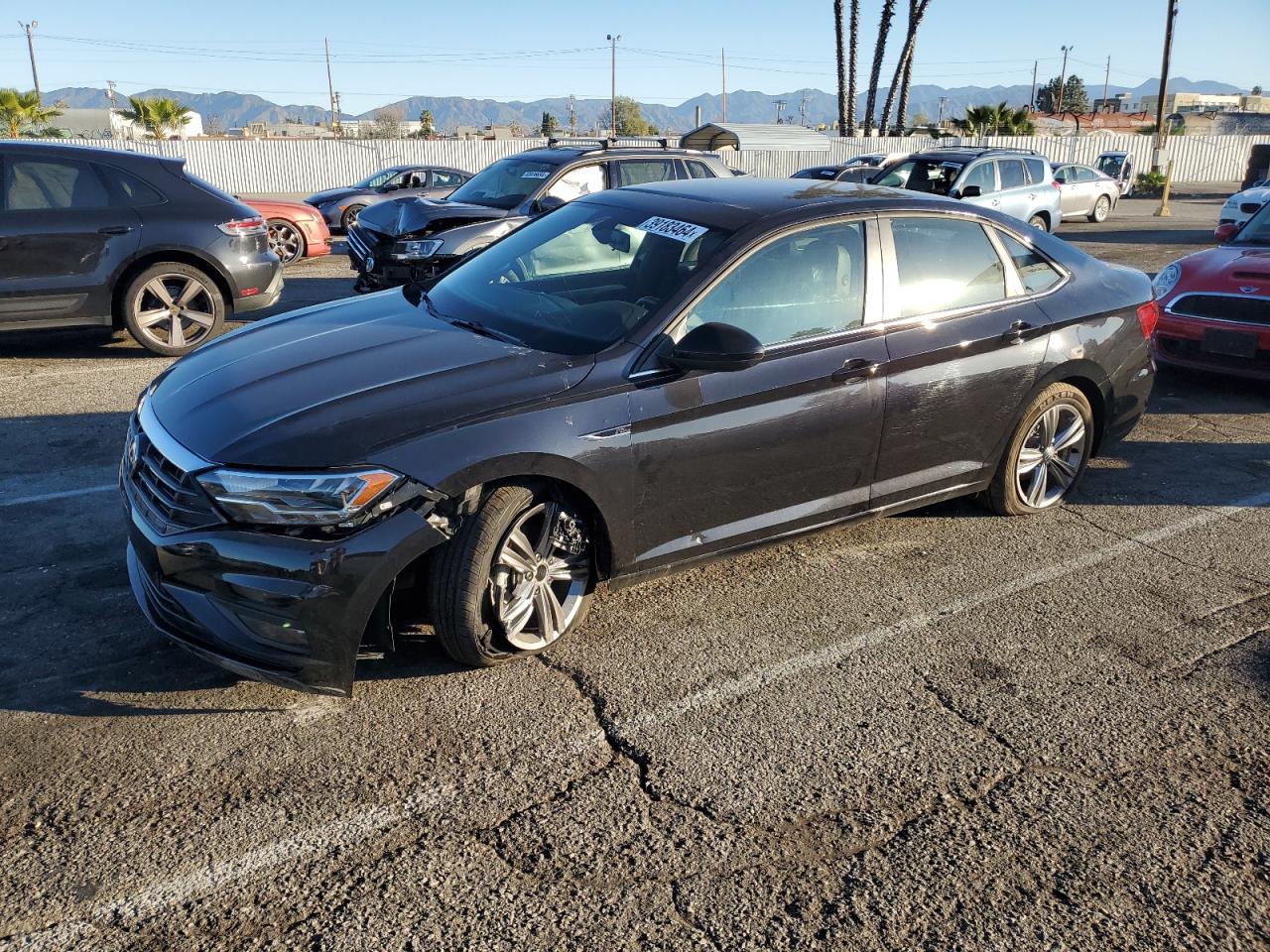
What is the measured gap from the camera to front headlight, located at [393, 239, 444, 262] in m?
9.88

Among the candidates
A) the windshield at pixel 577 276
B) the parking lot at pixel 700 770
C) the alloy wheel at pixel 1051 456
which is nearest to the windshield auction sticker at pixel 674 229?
the windshield at pixel 577 276

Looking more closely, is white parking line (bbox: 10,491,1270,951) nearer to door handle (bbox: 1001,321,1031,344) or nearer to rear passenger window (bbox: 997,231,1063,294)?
door handle (bbox: 1001,321,1031,344)

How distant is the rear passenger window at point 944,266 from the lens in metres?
4.67

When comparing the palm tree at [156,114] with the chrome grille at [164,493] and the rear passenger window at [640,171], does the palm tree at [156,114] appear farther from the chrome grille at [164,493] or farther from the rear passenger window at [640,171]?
the chrome grille at [164,493]

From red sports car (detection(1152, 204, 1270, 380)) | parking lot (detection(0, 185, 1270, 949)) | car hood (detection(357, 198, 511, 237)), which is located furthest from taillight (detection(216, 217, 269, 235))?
red sports car (detection(1152, 204, 1270, 380))

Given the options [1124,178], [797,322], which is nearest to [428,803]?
[797,322]

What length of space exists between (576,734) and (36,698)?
6.08ft

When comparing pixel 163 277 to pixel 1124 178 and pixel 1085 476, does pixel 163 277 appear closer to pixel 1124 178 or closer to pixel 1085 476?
pixel 1085 476

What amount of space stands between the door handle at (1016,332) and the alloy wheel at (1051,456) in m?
0.48

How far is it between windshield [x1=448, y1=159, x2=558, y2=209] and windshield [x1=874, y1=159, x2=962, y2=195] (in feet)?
25.3

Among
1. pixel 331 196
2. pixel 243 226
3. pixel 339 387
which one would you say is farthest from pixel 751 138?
pixel 339 387

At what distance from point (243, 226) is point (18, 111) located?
3464cm

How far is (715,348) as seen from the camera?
380cm

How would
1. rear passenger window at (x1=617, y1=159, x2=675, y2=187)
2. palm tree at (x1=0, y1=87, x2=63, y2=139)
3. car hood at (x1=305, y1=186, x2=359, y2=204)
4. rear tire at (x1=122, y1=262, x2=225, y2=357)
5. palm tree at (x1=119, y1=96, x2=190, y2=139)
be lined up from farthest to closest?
palm tree at (x1=119, y1=96, x2=190, y2=139) < palm tree at (x1=0, y1=87, x2=63, y2=139) < car hood at (x1=305, y1=186, x2=359, y2=204) < rear passenger window at (x1=617, y1=159, x2=675, y2=187) < rear tire at (x1=122, y1=262, x2=225, y2=357)
